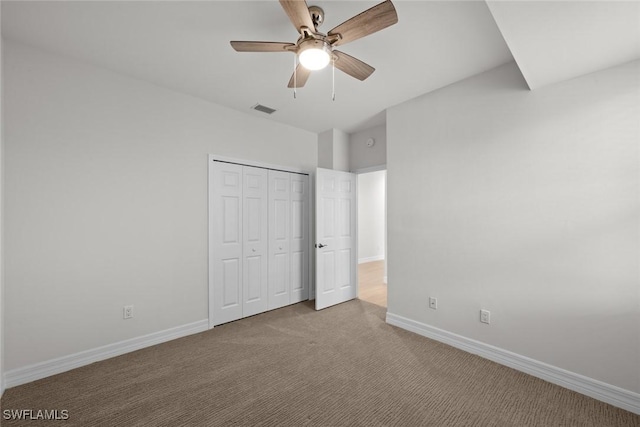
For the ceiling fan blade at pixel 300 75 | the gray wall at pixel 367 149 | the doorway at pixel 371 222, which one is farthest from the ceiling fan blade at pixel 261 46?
the doorway at pixel 371 222

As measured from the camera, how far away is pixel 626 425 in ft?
5.76

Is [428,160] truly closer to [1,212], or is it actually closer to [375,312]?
[375,312]

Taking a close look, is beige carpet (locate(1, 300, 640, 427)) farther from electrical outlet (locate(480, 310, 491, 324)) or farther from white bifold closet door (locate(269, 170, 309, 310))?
white bifold closet door (locate(269, 170, 309, 310))

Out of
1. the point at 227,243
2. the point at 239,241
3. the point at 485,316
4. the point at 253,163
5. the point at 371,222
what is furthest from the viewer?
the point at 371,222

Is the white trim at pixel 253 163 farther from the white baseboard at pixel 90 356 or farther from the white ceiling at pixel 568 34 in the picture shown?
the white ceiling at pixel 568 34

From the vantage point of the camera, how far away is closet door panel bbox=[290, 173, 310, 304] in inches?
161

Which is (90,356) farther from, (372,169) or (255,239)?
(372,169)

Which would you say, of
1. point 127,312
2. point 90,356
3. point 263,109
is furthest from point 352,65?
point 90,356

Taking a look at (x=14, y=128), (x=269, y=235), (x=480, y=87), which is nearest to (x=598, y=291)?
(x=480, y=87)

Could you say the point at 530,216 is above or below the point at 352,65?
below

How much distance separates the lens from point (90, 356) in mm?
2449

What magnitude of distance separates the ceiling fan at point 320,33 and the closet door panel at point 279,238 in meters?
2.11

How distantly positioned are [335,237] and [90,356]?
9.69 ft

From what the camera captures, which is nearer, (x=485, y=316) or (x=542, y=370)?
(x=542, y=370)
